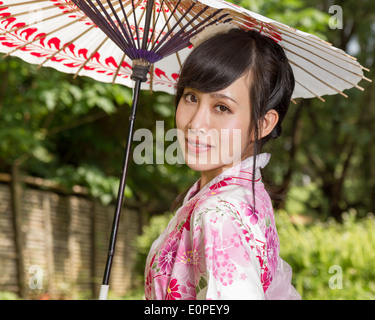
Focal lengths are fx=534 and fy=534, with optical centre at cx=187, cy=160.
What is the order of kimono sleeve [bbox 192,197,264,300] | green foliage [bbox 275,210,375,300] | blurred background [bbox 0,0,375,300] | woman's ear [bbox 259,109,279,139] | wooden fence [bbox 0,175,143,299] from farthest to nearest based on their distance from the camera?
wooden fence [bbox 0,175,143,299] → blurred background [bbox 0,0,375,300] → green foliage [bbox 275,210,375,300] → woman's ear [bbox 259,109,279,139] → kimono sleeve [bbox 192,197,264,300]

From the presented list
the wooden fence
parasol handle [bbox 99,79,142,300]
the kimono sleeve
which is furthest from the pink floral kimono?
the wooden fence

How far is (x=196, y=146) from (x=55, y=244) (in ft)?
24.2

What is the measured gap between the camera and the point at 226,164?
1.63m

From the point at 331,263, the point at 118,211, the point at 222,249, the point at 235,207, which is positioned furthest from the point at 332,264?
the point at 222,249

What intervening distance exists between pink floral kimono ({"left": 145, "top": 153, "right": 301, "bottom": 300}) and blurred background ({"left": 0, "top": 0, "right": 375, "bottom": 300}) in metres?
0.35

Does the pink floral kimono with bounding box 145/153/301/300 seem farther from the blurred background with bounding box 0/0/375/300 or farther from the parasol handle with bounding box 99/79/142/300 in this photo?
the blurred background with bounding box 0/0/375/300

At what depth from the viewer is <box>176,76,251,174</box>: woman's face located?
155cm

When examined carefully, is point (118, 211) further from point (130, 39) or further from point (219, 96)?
point (130, 39)

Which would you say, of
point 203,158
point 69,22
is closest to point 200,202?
point 203,158

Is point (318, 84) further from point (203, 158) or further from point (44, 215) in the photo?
point (44, 215)

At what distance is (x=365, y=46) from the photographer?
12641mm

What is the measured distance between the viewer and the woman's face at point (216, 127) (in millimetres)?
1553

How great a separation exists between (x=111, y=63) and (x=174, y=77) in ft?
0.94

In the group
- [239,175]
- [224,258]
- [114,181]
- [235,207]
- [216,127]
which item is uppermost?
[114,181]
